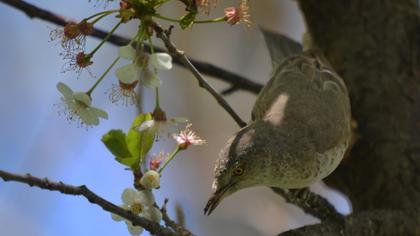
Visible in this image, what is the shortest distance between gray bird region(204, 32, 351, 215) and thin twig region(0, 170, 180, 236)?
0.86m

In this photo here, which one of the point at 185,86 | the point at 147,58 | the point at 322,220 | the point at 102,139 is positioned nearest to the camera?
the point at 147,58

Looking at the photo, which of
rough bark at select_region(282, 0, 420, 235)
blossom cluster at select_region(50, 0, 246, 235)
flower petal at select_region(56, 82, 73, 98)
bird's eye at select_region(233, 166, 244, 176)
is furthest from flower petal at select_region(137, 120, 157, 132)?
rough bark at select_region(282, 0, 420, 235)

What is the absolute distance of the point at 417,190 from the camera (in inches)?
148

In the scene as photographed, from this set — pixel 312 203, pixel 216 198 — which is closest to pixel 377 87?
pixel 312 203

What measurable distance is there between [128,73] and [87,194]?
44 centimetres

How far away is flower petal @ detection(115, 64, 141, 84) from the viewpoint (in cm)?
228

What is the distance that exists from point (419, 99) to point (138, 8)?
2411 millimetres

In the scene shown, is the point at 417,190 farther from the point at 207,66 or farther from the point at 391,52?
the point at 207,66

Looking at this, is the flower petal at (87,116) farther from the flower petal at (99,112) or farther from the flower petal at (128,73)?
the flower petal at (128,73)

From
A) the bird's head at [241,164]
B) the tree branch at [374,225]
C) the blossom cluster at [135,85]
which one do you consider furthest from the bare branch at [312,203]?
the blossom cluster at [135,85]

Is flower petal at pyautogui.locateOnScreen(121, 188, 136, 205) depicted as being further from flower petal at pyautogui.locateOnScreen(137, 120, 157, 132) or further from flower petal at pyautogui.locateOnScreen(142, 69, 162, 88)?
flower petal at pyautogui.locateOnScreen(142, 69, 162, 88)

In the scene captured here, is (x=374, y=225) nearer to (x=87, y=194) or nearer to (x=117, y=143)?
(x=117, y=143)

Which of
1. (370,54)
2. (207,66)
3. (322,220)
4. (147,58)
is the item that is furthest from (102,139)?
(370,54)

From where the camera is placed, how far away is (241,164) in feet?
11.0
